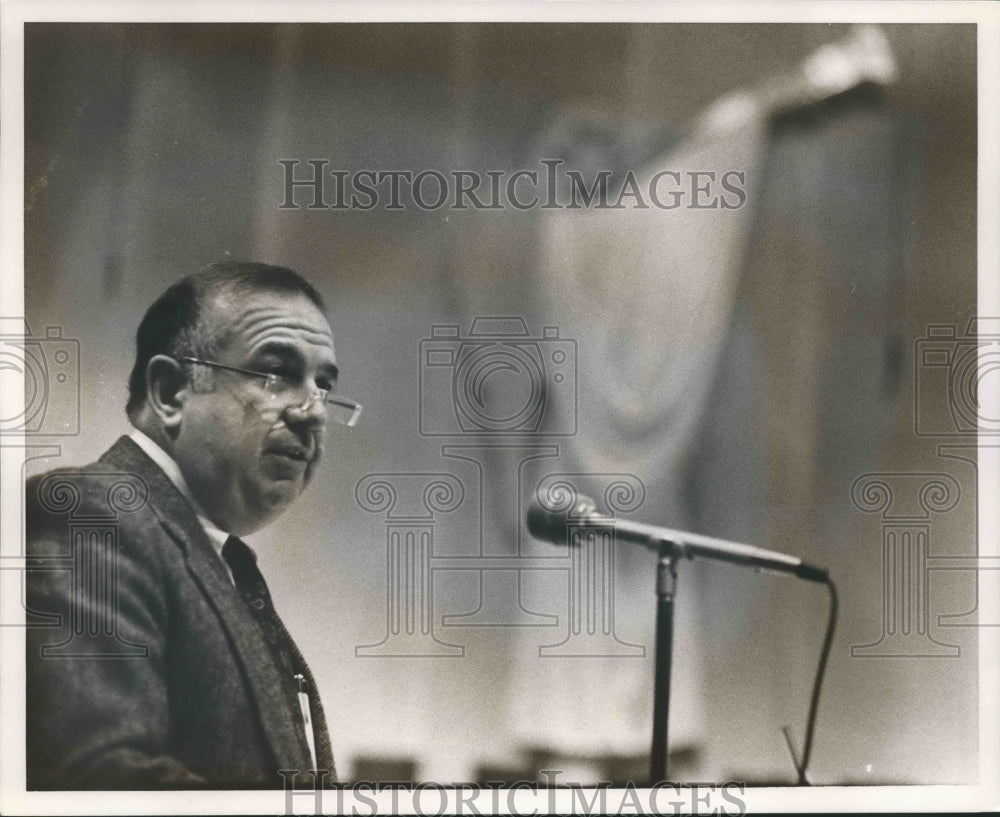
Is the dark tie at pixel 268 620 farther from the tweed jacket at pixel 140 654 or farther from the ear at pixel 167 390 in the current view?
the ear at pixel 167 390

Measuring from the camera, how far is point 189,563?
5.08 feet

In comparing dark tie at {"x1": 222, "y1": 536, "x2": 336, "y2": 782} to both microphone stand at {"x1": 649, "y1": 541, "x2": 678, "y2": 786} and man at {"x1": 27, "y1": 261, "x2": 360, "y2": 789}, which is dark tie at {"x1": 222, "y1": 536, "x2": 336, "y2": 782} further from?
microphone stand at {"x1": 649, "y1": 541, "x2": 678, "y2": 786}

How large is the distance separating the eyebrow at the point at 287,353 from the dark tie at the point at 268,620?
0.31 m

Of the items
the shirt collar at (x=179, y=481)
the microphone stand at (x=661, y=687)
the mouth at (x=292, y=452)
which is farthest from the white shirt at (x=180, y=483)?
the microphone stand at (x=661, y=687)

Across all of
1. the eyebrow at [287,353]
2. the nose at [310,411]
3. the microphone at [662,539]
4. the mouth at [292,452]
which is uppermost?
the eyebrow at [287,353]

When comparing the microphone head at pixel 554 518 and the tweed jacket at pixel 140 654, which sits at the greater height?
the microphone head at pixel 554 518

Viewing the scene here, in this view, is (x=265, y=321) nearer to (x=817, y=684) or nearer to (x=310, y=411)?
(x=310, y=411)

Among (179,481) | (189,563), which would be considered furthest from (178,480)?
(189,563)

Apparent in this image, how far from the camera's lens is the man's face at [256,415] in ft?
5.08

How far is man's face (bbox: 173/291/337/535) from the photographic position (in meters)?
1.55

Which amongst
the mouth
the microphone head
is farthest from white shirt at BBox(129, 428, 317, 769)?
the microphone head

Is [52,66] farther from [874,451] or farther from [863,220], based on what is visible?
[874,451]

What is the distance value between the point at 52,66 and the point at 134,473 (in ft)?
2.30

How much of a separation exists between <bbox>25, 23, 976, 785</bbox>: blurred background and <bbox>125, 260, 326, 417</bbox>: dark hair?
0.04 m
